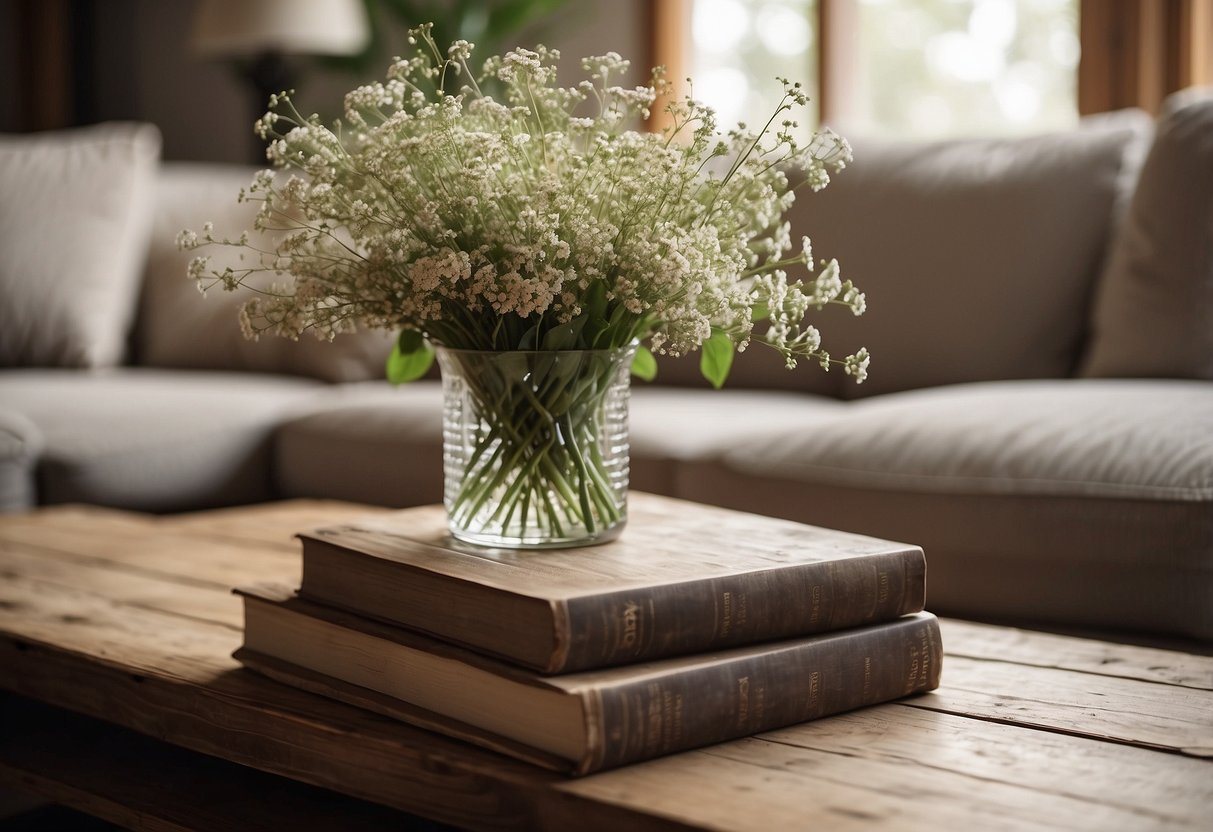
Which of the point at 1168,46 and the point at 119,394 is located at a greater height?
the point at 1168,46

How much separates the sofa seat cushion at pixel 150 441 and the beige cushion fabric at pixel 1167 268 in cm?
155

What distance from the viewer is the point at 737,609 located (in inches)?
32.4

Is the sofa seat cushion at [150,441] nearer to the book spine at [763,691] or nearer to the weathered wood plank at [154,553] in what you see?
the weathered wood plank at [154,553]

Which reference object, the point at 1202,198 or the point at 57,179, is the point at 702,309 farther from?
the point at 57,179

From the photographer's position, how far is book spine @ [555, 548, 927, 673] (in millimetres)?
766

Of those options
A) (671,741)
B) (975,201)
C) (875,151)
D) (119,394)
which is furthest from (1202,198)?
(119,394)

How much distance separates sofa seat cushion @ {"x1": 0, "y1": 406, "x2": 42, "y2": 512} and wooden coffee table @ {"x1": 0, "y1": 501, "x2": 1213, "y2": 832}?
0.93 m

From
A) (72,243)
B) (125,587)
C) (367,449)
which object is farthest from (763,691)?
(72,243)

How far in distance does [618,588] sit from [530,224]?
256 mm

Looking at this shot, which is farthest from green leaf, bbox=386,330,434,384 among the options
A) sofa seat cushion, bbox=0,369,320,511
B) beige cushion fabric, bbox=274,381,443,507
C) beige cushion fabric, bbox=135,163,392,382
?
beige cushion fabric, bbox=135,163,392,382

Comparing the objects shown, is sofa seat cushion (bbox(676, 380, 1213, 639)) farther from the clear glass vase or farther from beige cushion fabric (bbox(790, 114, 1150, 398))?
the clear glass vase

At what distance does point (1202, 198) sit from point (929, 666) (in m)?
1.35

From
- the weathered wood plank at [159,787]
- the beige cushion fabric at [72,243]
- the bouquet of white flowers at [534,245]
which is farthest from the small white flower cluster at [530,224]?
the beige cushion fabric at [72,243]

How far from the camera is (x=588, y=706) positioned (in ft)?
2.38
